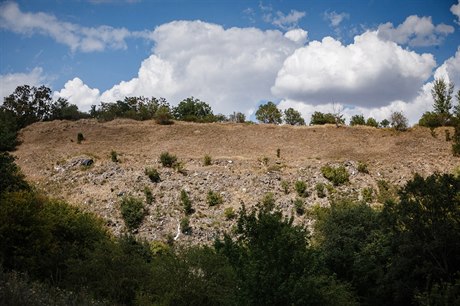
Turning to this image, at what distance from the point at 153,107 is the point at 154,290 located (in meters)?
59.6

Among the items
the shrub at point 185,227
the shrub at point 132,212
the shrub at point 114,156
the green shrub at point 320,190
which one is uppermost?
the shrub at point 114,156

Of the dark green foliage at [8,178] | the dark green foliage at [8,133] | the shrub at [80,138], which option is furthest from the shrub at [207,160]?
the dark green foliage at [8,133]

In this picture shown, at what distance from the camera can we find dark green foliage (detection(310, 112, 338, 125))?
65.2 metres

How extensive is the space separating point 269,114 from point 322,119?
1040cm

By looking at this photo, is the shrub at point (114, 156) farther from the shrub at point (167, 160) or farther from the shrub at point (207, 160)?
the shrub at point (207, 160)

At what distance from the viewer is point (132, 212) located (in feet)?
139

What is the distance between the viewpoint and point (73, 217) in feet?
113

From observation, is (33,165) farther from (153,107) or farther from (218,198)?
(153,107)

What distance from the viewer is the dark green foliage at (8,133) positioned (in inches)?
2322

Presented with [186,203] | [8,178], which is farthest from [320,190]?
[8,178]

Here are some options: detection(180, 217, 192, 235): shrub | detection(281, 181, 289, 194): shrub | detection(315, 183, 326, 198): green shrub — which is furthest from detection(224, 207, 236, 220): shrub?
detection(315, 183, 326, 198): green shrub

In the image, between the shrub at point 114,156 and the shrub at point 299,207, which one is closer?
the shrub at point 299,207

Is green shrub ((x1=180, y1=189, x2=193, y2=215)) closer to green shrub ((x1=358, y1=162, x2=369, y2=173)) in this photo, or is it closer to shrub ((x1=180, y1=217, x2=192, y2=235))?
shrub ((x1=180, y1=217, x2=192, y2=235))

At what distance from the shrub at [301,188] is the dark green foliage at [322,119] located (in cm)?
2317
